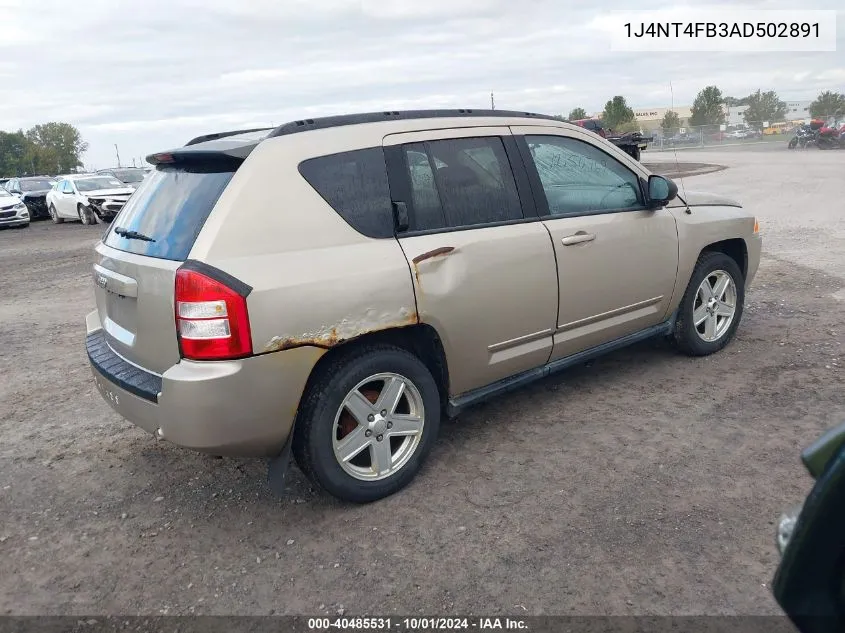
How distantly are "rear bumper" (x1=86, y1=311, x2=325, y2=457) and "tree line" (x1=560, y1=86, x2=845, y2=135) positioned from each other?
1960 inches

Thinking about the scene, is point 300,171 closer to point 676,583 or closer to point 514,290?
point 514,290

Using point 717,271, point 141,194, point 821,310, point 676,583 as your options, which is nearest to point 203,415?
point 141,194

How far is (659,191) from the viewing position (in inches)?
186

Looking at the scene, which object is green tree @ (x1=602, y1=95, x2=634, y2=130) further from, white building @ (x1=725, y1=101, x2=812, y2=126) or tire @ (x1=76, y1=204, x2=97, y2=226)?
tire @ (x1=76, y1=204, x2=97, y2=226)

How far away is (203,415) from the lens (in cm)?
314

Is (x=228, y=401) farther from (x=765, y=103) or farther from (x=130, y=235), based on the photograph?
(x=765, y=103)

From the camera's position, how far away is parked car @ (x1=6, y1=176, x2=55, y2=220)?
1021 inches

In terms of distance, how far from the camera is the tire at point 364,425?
340 cm

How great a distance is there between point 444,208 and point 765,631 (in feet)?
7.85

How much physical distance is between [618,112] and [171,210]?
58.7 metres

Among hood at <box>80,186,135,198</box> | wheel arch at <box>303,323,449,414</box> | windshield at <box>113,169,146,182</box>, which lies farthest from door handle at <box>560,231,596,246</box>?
windshield at <box>113,169,146,182</box>

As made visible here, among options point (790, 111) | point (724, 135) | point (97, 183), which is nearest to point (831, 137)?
point (724, 135)

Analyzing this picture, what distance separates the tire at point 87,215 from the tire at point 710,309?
20.5 meters

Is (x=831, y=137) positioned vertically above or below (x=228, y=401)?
above
